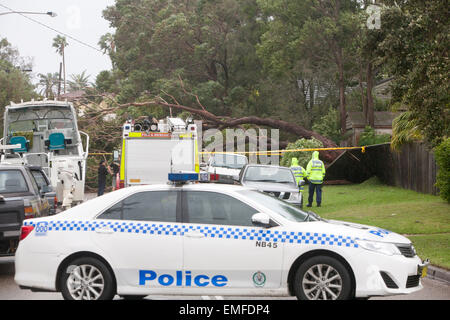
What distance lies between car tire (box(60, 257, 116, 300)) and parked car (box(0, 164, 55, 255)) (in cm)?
310

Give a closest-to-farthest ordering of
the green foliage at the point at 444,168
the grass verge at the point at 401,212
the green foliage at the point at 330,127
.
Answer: the grass verge at the point at 401,212, the green foliage at the point at 444,168, the green foliage at the point at 330,127

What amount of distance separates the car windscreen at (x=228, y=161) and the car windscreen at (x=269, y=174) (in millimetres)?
6884

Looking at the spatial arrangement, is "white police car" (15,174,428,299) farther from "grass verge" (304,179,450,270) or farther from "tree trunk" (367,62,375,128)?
"tree trunk" (367,62,375,128)

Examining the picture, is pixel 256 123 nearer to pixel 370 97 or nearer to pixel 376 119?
pixel 370 97

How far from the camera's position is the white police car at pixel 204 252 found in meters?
7.07

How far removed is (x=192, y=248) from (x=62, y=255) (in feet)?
5.13

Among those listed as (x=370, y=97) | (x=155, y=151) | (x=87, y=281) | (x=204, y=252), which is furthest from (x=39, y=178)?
(x=370, y=97)

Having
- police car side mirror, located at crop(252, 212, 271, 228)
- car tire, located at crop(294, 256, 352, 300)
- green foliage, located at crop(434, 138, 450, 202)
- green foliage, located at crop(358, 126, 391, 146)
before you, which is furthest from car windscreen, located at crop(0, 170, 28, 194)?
green foliage, located at crop(358, 126, 391, 146)

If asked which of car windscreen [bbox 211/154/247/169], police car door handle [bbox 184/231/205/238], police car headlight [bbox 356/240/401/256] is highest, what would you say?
car windscreen [bbox 211/154/247/169]

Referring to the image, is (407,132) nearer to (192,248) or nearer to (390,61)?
(390,61)

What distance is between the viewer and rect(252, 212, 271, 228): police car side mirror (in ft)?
23.7

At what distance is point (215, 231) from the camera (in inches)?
289

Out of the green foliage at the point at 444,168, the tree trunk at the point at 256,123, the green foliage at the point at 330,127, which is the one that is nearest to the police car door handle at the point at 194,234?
the green foliage at the point at 444,168

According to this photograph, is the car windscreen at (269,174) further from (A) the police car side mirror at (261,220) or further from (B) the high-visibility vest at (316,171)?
(A) the police car side mirror at (261,220)
